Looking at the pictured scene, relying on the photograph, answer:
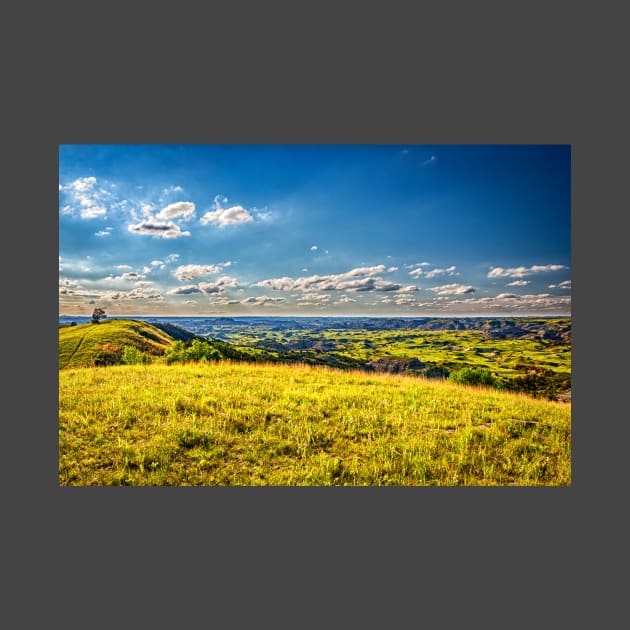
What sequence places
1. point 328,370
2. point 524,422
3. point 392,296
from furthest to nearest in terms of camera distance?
point 328,370, point 392,296, point 524,422

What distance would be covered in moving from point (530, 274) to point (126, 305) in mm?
8854

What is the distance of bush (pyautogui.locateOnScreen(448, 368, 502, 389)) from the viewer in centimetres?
717

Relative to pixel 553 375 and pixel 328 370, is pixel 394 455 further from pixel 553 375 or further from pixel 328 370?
pixel 553 375

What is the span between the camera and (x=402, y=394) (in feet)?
22.7

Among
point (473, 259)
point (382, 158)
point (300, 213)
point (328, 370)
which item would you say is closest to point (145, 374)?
point (328, 370)

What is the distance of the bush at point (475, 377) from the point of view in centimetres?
717

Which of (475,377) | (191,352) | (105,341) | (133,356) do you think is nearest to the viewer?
(475,377)

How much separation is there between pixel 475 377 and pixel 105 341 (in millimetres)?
8550

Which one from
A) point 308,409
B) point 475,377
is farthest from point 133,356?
point 475,377

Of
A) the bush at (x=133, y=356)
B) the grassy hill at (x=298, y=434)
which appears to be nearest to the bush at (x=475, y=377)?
the grassy hill at (x=298, y=434)

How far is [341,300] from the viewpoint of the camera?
7508mm

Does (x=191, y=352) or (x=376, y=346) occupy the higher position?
(x=376, y=346)

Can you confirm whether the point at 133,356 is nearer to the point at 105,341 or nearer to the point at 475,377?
the point at 105,341

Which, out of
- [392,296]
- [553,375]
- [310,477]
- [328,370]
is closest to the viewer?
[310,477]
